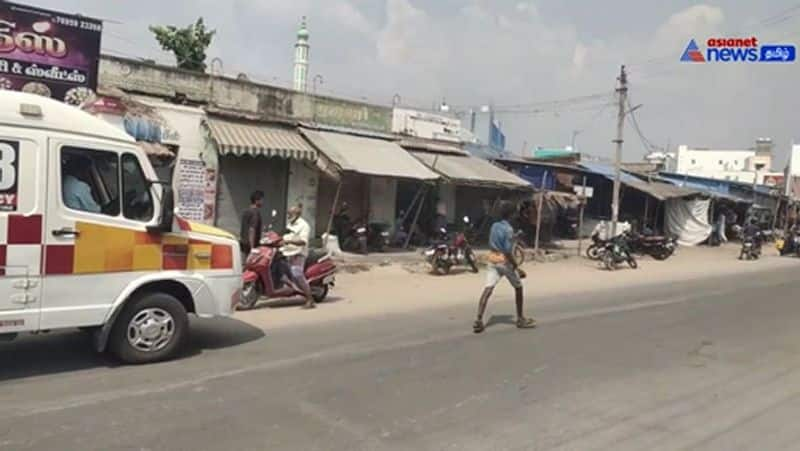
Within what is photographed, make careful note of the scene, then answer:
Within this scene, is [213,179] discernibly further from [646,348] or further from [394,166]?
[646,348]

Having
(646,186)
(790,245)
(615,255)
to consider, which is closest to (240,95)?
(615,255)

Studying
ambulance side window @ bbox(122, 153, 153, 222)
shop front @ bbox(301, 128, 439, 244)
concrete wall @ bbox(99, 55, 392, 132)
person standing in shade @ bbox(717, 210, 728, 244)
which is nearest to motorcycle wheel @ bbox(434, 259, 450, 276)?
shop front @ bbox(301, 128, 439, 244)

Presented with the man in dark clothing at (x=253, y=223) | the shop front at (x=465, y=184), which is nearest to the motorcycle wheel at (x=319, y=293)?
the man in dark clothing at (x=253, y=223)

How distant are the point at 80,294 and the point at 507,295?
888 cm

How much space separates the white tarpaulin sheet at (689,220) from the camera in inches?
1356

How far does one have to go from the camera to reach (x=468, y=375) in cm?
686

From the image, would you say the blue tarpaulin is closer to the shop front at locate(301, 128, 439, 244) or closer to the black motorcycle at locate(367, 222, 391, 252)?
the shop front at locate(301, 128, 439, 244)

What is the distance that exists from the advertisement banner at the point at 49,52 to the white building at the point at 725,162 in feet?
→ 221

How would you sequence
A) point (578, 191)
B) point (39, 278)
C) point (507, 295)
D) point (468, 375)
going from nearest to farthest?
point (39, 278) < point (468, 375) < point (507, 295) < point (578, 191)

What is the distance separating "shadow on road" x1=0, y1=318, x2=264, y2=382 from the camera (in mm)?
6516

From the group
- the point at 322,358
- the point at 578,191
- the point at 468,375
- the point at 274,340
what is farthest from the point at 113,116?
the point at 578,191

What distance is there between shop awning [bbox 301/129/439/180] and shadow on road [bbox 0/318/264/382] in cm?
896

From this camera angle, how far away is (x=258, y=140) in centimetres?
1688

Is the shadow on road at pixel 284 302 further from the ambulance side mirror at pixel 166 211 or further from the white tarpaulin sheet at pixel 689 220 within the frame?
the white tarpaulin sheet at pixel 689 220
